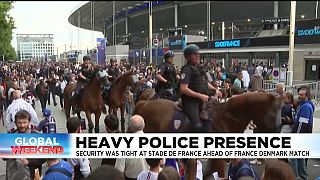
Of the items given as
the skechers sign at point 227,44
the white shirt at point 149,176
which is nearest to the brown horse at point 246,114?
the white shirt at point 149,176

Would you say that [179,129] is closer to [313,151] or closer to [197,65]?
[197,65]

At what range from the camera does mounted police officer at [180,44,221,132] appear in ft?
17.6

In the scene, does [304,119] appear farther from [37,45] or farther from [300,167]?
[37,45]

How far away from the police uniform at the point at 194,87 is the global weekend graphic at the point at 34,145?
1.78 m

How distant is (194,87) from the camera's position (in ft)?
17.6

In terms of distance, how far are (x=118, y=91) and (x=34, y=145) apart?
21.7ft

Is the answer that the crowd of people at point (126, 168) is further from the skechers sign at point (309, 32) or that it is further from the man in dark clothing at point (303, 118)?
the skechers sign at point (309, 32)

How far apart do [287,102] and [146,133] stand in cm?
370

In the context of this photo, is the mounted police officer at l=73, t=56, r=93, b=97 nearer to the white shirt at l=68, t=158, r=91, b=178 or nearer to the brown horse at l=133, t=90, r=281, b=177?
the white shirt at l=68, t=158, r=91, b=178

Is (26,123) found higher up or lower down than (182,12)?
lower down

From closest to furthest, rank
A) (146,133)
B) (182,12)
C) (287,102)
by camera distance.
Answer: (146,133) < (287,102) < (182,12)

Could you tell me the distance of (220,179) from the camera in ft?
17.7

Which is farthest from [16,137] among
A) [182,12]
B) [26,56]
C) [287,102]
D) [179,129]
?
[26,56]

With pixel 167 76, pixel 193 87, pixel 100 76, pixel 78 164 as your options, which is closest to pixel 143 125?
pixel 193 87
